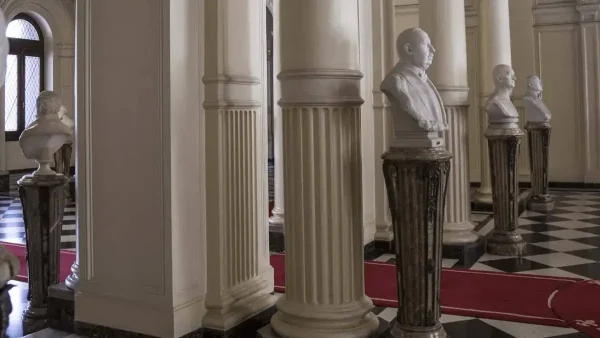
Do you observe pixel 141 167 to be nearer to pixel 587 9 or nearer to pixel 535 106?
pixel 535 106

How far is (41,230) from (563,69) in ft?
32.4

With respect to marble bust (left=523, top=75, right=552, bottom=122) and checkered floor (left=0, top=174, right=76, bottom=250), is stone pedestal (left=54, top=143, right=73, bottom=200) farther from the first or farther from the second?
marble bust (left=523, top=75, right=552, bottom=122)

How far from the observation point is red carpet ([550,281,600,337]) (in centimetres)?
388

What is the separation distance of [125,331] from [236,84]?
1513 millimetres

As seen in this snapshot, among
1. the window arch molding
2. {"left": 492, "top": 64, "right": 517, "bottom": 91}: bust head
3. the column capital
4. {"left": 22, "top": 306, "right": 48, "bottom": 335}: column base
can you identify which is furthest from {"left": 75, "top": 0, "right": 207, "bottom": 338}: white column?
the window arch molding

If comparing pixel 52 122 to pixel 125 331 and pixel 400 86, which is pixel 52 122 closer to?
pixel 125 331

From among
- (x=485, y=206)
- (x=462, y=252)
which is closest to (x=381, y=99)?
(x=462, y=252)

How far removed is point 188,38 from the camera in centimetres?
340

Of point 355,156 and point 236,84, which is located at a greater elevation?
point 236,84

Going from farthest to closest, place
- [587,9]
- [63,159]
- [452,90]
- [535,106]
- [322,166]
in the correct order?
[587,9]
[63,159]
[535,106]
[452,90]
[322,166]

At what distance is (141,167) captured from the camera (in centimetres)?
339

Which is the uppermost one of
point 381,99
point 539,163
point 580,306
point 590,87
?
point 590,87

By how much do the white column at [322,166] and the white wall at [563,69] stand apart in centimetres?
830

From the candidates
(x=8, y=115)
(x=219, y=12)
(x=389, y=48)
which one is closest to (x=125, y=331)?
(x=219, y=12)
